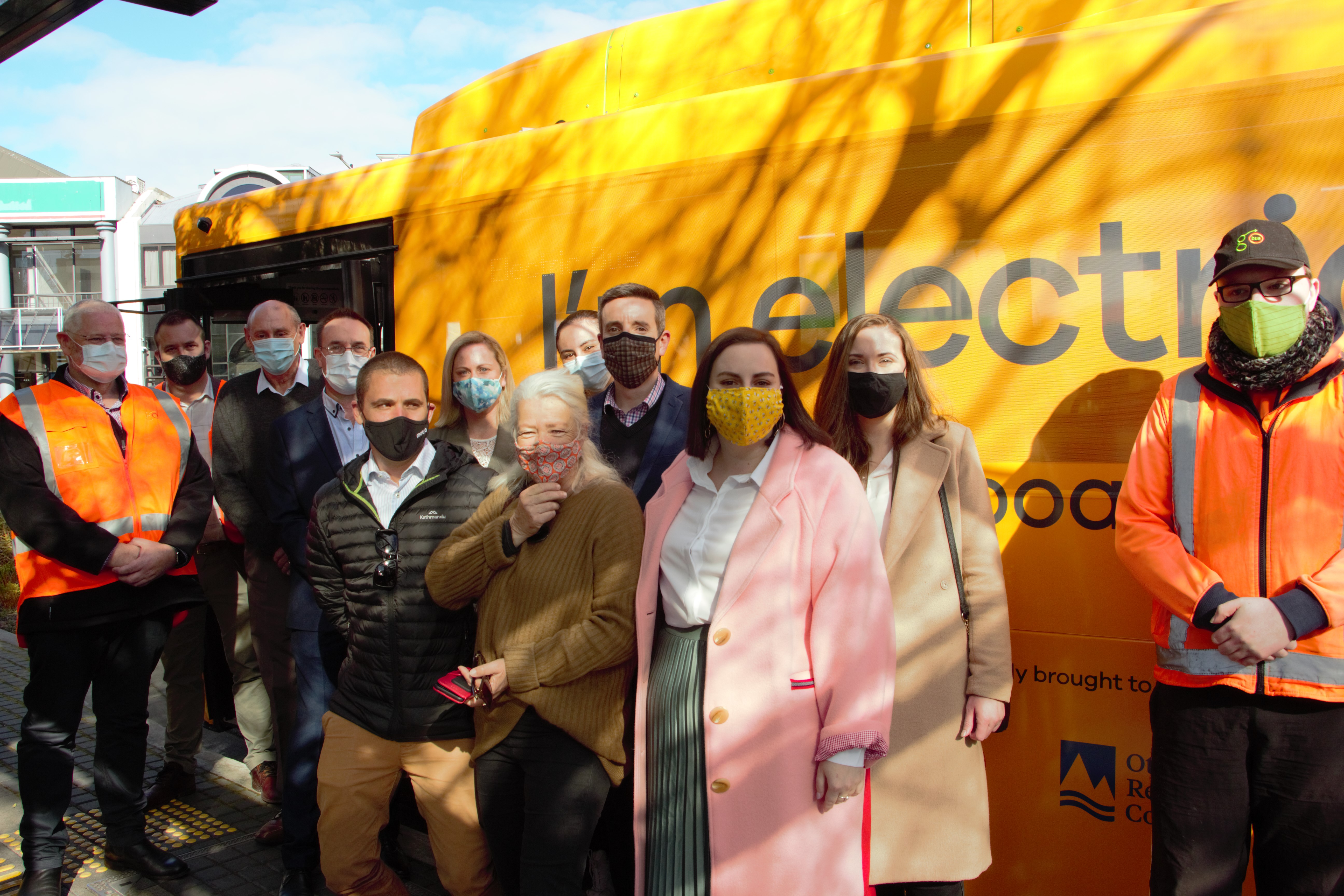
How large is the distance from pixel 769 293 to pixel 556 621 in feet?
4.57

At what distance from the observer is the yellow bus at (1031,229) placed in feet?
8.06

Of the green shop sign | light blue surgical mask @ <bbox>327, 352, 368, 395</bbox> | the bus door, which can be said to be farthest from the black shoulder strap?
the green shop sign

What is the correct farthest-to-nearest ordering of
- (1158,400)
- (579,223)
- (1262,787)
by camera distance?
1. (579,223)
2. (1158,400)
3. (1262,787)

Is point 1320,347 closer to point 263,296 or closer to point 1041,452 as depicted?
point 1041,452

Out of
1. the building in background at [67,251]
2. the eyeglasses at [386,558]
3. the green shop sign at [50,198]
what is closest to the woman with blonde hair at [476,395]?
the eyeglasses at [386,558]

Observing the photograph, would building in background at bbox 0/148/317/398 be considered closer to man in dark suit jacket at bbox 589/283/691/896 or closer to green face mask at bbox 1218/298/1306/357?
man in dark suit jacket at bbox 589/283/691/896

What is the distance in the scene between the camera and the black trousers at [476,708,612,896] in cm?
239

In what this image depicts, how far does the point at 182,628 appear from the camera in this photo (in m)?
4.51

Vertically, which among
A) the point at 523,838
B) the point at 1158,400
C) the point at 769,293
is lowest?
the point at 523,838

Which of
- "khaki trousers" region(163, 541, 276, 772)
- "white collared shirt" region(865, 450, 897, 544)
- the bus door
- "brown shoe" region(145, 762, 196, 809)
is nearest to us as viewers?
"white collared shirt" region(865, 450, 897, 544)

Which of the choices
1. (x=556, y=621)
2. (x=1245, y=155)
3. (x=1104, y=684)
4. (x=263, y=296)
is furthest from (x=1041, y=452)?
(x=263, y=296)

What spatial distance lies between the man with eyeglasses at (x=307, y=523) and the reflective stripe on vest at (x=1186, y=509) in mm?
2614

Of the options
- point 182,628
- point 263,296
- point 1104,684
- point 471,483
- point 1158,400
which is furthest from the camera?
point 263,296

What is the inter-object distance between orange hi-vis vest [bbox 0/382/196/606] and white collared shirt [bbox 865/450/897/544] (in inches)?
117
